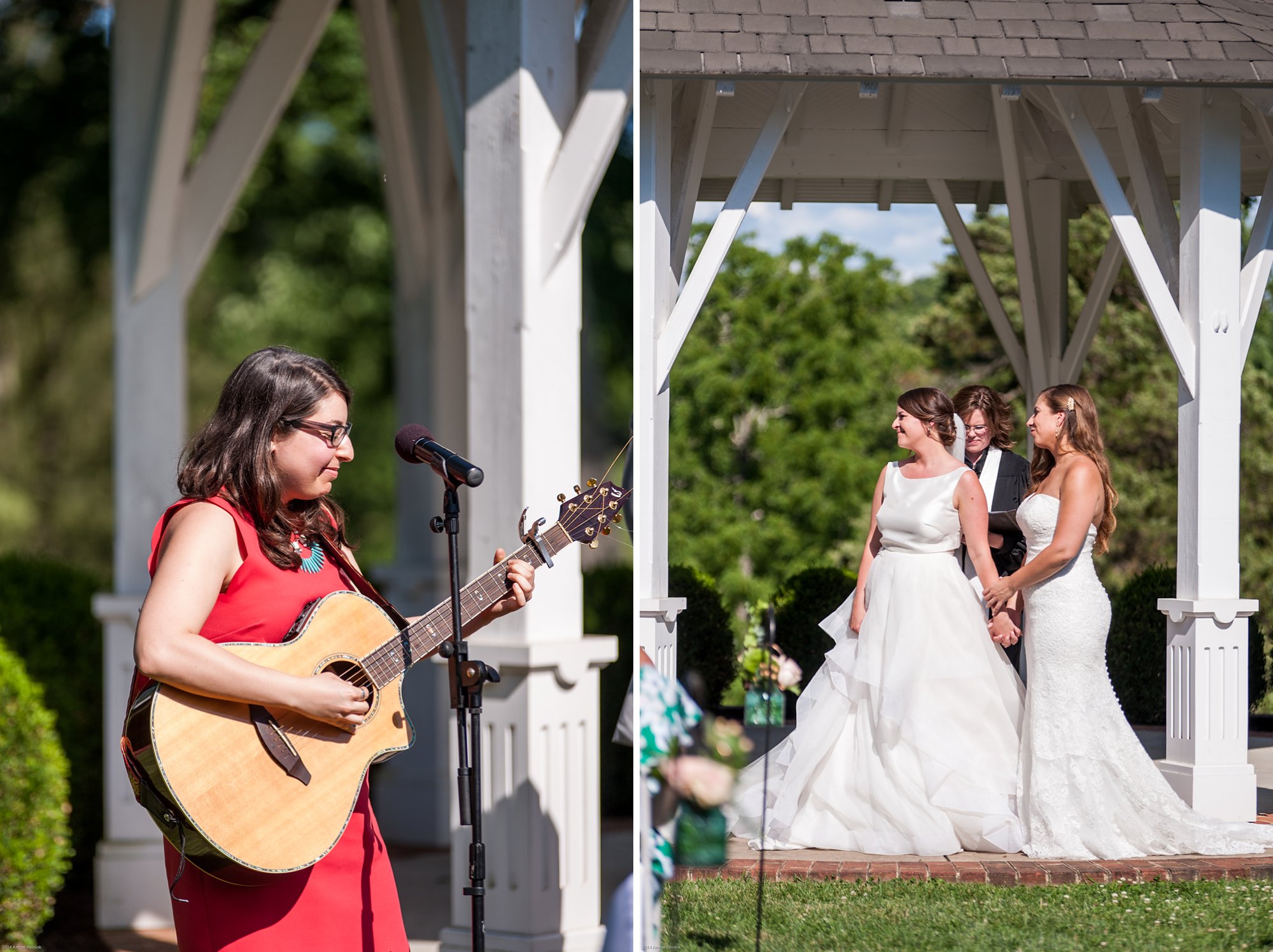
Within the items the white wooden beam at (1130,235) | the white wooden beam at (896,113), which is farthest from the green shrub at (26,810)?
the white wooden beam at (1130,235)

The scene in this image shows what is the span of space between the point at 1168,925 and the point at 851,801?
0.65 m

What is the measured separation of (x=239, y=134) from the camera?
16.2ft

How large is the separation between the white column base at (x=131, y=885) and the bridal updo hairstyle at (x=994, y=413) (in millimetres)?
3577

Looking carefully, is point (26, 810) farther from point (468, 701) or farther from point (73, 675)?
point (468, 701)

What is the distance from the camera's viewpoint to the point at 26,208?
12227mm

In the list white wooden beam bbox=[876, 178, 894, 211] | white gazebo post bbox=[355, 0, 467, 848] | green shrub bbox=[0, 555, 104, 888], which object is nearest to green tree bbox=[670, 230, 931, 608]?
white wooden beam bbox=[876, 178, 894, 211]

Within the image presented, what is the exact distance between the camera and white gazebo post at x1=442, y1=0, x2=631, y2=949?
12.2 ft

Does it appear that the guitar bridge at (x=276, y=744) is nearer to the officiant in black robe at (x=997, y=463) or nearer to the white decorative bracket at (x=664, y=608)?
the white decorative bracket at (x=664, y=608)

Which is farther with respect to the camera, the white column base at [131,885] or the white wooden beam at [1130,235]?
the white column base at [131,885]

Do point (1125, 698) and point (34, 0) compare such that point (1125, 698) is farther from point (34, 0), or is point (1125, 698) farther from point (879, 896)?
point (34, 0)

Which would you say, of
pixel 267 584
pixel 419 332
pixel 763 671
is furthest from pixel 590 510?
pixel 419 332

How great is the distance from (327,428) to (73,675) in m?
3.90

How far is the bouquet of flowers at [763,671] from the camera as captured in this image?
2.61 metres

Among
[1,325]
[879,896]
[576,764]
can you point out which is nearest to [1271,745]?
[879,896]
